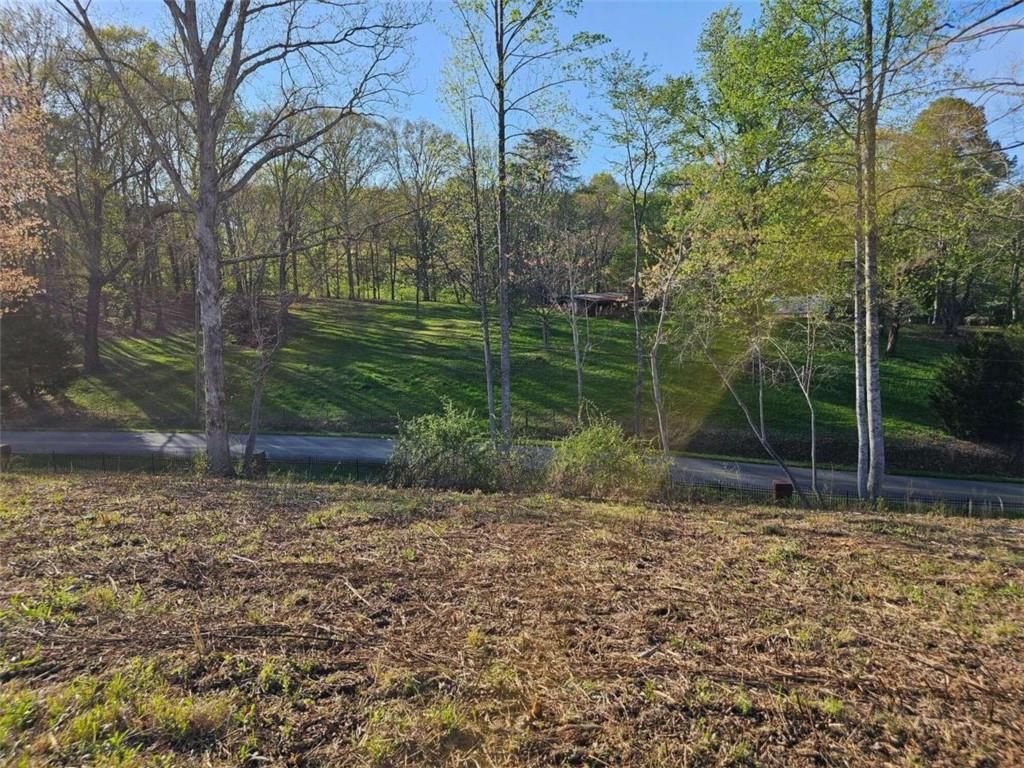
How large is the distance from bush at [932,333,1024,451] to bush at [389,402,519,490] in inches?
767

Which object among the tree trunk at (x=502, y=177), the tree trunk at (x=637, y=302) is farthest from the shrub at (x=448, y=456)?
the tree trunk at (x=637, y=302)

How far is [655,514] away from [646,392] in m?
19.8

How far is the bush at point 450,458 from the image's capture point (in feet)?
31.8

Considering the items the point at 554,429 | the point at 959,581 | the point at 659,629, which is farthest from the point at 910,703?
the point at 554,429

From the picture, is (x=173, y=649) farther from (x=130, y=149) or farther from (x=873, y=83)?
(x=130, y=149)

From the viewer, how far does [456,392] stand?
85.5 ft

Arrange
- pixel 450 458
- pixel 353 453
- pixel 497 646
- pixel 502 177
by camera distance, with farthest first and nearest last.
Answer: pixel 353 453 < pixel 502 177 < pixel 450 458 < pixel 497 646

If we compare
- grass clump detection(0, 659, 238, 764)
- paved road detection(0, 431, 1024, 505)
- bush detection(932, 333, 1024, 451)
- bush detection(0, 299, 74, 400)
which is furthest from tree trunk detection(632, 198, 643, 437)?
bush detection(0, 299, 74, 400)

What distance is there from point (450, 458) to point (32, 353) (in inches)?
797

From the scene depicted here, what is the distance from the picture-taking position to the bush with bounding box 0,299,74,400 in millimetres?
21531

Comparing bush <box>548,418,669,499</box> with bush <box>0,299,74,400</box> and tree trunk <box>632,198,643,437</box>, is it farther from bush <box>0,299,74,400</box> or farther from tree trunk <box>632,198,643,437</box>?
bush <box>0,299,74,400</box>

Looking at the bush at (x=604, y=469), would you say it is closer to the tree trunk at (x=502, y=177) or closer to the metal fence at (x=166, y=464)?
the tree trunk at (x=502, y=177)

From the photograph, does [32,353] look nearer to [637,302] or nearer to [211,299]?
[211,299]

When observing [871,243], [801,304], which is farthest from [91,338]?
[871,243]
